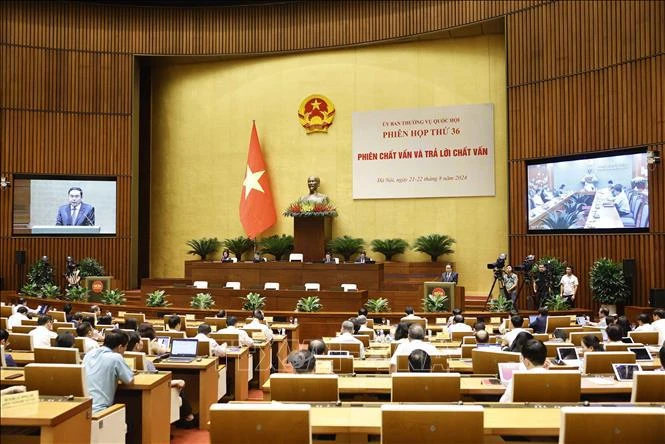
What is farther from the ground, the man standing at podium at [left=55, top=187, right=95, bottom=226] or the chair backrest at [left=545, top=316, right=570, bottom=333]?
the man standing at podium at [left=55, top=187, right=95, bottom=226]

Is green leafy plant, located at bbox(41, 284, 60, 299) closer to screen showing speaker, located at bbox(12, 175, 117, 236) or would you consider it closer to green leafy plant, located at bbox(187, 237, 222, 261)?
screen showing speaker, located at bbox(12, 175, 117, 236)

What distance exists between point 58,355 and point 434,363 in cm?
302

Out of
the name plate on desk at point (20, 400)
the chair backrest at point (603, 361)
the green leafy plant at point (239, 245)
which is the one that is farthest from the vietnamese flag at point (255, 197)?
the name plate on desk at point (20, 400)

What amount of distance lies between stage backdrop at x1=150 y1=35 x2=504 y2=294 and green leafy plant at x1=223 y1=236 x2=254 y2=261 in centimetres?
72

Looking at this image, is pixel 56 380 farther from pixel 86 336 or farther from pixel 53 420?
pixel 86 336

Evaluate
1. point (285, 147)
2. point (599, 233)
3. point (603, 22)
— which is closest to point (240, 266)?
point (285, 147)

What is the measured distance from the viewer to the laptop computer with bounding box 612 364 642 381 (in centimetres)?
447

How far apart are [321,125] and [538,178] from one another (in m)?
5.86

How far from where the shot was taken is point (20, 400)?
333cm

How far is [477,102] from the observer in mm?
15664

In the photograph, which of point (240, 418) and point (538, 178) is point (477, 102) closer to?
point (538, 178)

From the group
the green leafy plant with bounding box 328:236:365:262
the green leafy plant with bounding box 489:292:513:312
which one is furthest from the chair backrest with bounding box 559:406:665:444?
the green leafy plant with bounding box 328:236:365:262

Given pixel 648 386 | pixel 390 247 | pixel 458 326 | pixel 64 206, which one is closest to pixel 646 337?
pixel 458 326

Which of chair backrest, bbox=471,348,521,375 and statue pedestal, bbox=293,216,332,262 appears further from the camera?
statue pedestal, bbox=293,216,332,262
